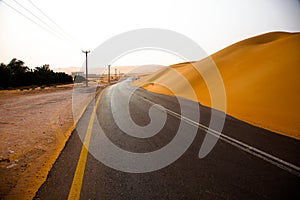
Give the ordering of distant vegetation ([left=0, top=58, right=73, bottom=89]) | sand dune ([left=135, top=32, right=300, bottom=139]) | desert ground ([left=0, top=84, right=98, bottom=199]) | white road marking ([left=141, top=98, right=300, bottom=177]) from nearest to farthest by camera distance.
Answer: desert ground ([left=0, top=84, right=98, bottom=199])
white road marking ([left=141, top=98, right=300, bottom=177])
sand dune ([left=135, top=32, right=300, bottom=139])
distant vegetation ([left=0, top=58, right=73, bottom=89])

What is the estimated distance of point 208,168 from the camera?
358 cm

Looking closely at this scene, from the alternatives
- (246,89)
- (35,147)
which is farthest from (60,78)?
(35,147)

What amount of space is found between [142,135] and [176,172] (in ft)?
8.37

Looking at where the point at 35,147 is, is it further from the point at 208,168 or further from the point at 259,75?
the point at 259,75

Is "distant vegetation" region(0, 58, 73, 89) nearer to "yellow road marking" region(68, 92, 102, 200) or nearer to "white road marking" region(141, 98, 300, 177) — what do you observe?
"yellow road marking" region(68, 92, 102, 200)

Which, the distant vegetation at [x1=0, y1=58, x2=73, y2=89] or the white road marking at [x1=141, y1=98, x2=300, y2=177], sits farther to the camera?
the distant vegetation at [x1=0, y1=58, x2=73, y2=89]

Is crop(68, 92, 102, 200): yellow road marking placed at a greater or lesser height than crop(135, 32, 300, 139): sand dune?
lesser

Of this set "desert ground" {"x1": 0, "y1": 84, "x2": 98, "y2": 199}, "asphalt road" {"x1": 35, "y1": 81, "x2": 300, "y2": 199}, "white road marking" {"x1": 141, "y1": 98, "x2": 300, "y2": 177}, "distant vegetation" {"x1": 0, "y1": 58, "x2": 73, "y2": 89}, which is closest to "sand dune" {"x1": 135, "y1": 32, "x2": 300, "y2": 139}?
"white road marking" {"x1": 141, "y1": 98, "x2": 300, "y2": 177}

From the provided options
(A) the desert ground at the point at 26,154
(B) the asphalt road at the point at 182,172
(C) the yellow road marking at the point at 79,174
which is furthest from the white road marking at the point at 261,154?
(A) the desert ground at the point at 26,154

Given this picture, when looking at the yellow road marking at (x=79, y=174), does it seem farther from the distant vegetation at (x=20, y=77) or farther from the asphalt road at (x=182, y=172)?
the distant vegetation at (x=20, y=77)

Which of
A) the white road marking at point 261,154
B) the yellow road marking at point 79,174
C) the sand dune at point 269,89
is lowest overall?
the yellow road marking at point 79,174

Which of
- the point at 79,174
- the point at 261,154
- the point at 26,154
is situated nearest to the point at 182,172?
the point at 79,174

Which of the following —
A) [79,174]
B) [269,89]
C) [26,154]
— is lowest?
[26,154]

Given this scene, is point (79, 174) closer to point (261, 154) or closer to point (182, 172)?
point (182, 172)
